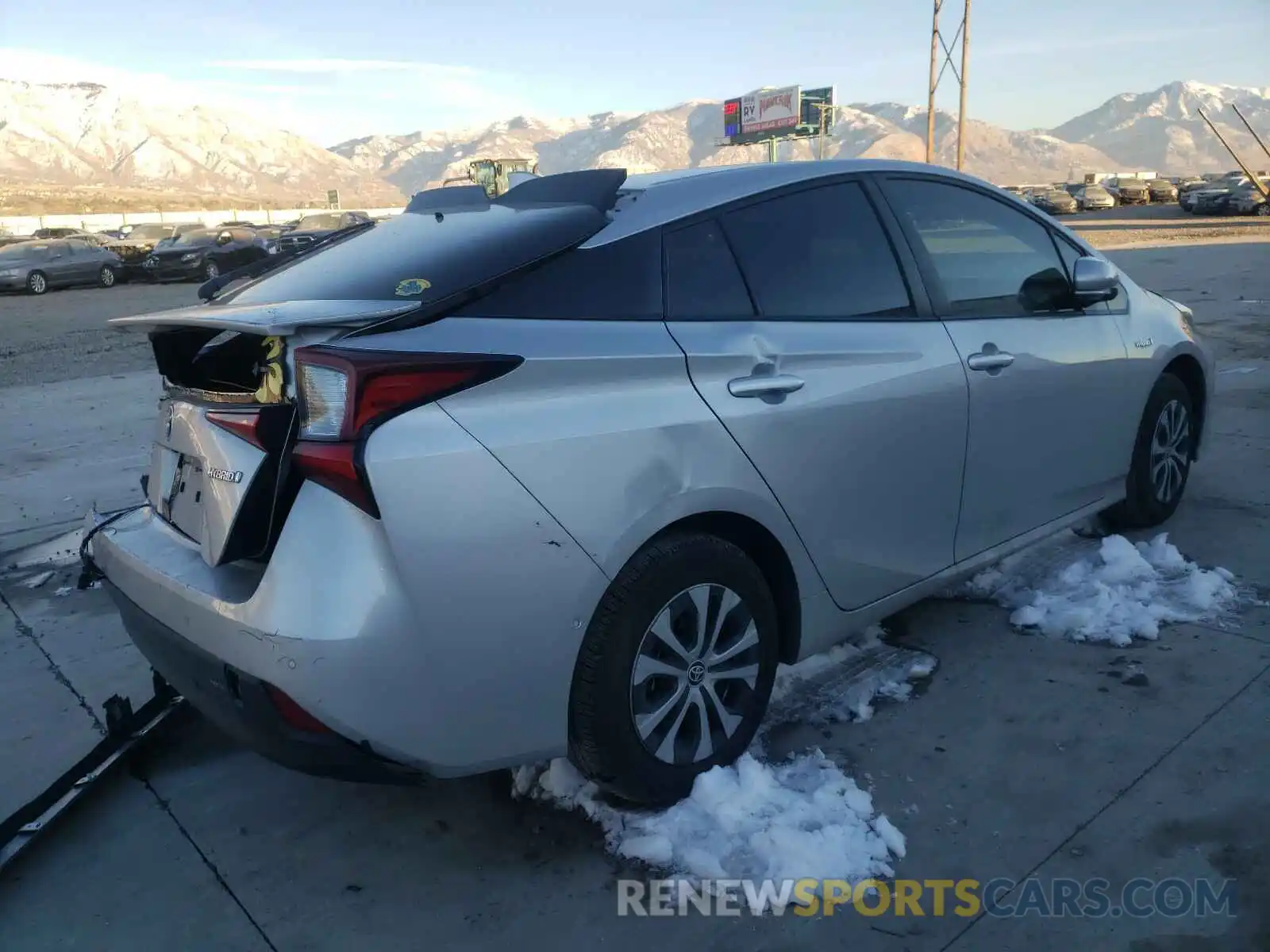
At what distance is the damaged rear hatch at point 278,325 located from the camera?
88.6 inches

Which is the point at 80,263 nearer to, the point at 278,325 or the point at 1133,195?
the point at 278,325

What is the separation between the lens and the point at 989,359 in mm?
3404

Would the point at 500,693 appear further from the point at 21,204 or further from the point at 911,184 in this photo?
the point at 21,204

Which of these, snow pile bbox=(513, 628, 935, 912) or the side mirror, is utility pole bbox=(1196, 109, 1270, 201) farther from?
snow pile bbox=(513, 628, 935, 912)

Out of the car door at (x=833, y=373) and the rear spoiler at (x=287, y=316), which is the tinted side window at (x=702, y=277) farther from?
the rear spoiler at (x=287, y=316)

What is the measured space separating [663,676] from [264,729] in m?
0.95

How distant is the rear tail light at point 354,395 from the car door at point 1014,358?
184 cm

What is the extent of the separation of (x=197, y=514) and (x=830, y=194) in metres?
2.08

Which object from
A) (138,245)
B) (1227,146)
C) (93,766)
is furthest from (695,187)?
(138,245)

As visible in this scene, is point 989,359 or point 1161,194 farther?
→ point 1161,194

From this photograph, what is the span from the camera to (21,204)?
91312mm

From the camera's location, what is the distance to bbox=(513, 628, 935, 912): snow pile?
245cm

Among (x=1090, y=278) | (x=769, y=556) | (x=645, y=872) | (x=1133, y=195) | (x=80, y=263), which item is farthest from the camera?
(x=1133, y=195)

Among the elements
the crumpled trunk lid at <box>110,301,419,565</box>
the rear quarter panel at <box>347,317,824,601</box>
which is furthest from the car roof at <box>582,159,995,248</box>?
the crumpled trunk lid at <box>110,301,419,565</box>
